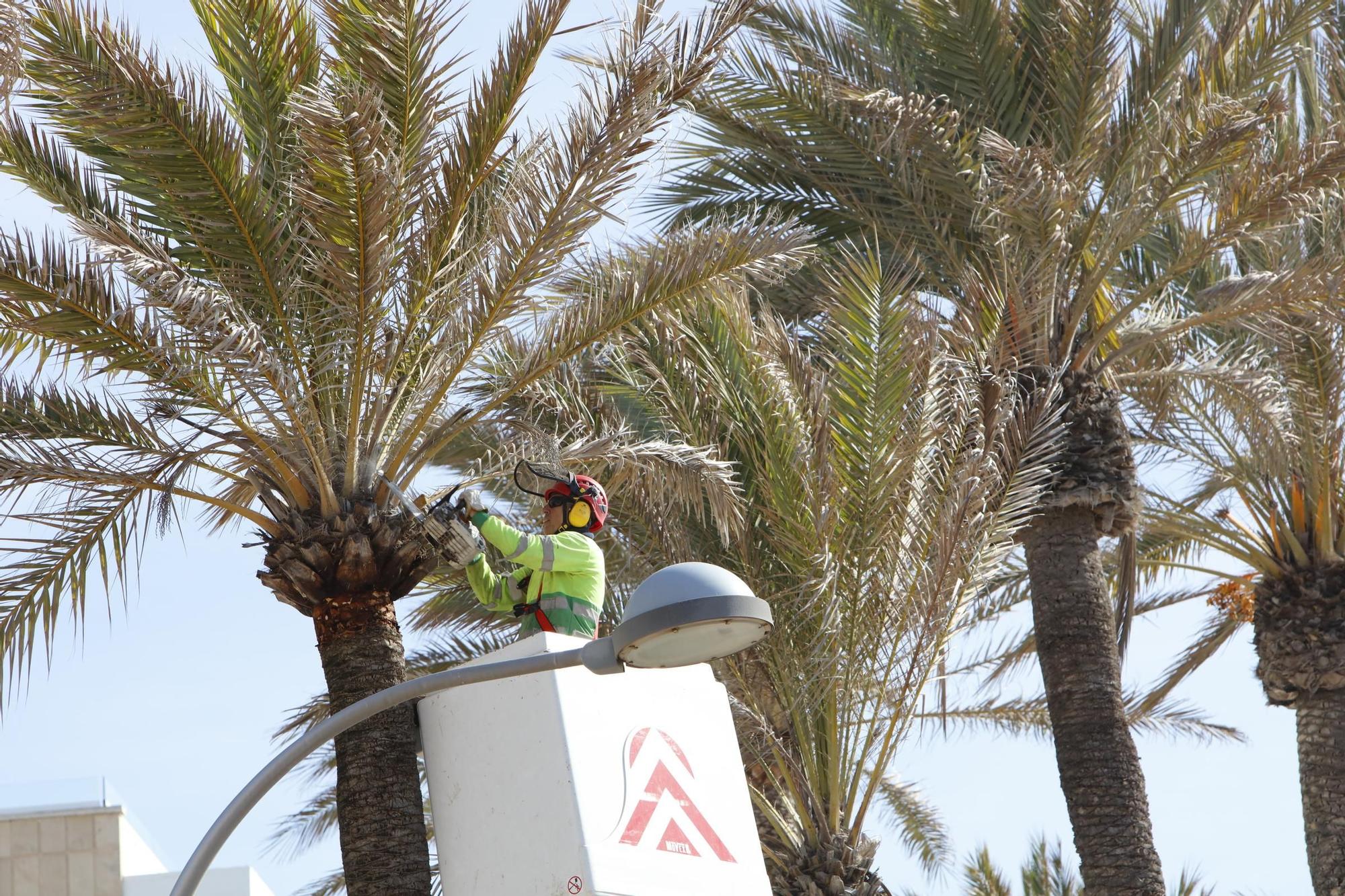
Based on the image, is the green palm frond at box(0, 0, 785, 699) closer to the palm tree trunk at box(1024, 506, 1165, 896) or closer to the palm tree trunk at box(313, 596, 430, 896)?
the palm tree trunk at box(313, 596, 430, 896)

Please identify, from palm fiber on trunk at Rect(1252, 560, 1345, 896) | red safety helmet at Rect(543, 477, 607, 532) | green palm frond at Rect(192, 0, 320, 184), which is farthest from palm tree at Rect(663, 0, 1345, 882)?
green palm frond at Rect(192, 0, 320, 184)

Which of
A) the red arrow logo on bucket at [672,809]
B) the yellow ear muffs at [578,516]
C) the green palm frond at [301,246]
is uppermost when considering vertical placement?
the green palm frond at [301,246]

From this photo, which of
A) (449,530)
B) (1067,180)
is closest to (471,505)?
Result: (449,530)

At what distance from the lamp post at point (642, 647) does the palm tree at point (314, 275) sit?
2.62m

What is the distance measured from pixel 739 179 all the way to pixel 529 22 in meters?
6.14

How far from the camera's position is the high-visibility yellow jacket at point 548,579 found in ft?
26.0

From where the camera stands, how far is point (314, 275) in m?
8.69

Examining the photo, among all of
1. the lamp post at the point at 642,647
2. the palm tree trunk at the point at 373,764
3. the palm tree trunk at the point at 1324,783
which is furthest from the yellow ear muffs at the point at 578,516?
the palm tree trunk at the point at 1324,783

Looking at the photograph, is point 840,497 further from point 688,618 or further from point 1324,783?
point 1324,783

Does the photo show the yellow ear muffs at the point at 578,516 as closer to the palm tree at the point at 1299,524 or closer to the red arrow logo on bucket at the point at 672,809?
Answer: the red arrow logo on bucket at the point at 672,809

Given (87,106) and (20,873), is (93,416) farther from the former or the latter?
(20,873)

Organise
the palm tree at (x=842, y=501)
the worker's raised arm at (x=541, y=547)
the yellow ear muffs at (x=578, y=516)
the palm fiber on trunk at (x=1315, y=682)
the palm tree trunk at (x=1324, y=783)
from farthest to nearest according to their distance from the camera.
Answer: the palm fiber on trunk at (x=1315, y=682), the palm tree trunk at (x=1324, y=783), the palm tree at (x=842, y=501), the yellow ear muffs at (x=578, y=516), the worker's raised arm at (x=541, y=547)

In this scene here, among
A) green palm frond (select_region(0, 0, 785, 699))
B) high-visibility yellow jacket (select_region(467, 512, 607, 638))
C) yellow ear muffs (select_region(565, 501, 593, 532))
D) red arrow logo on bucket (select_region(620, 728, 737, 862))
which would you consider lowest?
red arrow logo on bucket (select_region(620, 728, 737, 862))

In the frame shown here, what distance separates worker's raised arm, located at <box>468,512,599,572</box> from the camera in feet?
25.7
